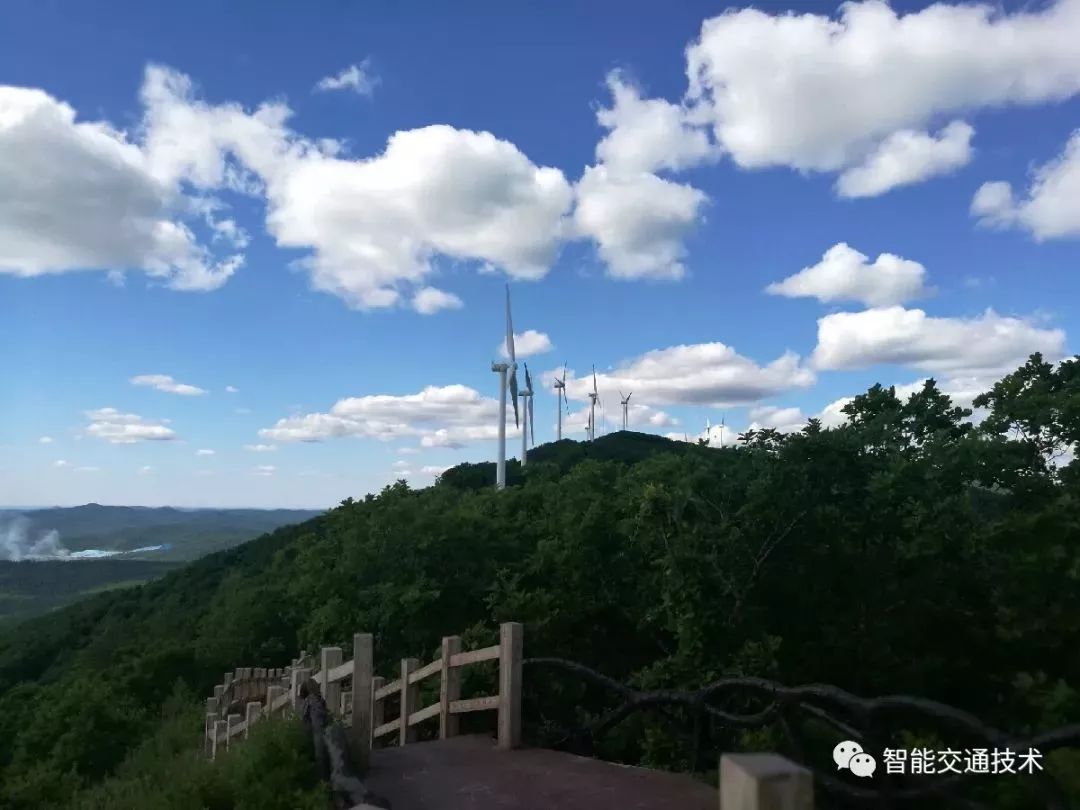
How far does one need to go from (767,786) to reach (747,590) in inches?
306

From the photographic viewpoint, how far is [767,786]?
219 cm

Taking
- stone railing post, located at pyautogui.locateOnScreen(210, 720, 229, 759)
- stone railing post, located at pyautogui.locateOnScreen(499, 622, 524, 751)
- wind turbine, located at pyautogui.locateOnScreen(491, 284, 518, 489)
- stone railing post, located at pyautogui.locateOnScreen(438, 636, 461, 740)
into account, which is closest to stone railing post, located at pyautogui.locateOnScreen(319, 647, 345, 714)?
stone railing post, located at pyautogui.locateOnScreen(438, 636, 461, 740)

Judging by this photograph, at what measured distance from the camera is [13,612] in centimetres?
13538

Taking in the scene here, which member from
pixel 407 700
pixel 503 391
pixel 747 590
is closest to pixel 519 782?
pixel 407 700

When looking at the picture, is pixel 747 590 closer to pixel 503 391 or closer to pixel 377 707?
pixel 377 707

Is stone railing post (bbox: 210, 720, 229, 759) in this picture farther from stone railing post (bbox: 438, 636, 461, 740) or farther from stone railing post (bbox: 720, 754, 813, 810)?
stone railing post (bbox: 720, 754, 813, 810)

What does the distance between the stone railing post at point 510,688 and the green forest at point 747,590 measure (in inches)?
22.8

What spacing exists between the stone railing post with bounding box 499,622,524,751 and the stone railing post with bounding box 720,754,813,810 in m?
5.63

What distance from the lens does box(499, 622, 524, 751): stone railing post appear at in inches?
305

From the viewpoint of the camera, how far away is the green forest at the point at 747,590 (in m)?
7.76

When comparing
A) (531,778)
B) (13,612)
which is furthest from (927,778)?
(13,612)

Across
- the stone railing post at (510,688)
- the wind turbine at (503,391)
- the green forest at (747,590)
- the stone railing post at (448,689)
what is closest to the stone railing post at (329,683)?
the stone railing post at (448,689)

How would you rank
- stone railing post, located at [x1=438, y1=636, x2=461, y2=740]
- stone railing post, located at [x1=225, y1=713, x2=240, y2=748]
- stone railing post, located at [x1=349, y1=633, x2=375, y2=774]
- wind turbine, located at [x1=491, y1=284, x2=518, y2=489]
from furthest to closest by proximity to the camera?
wind turbine, located at [x1=491, y1=284, x2=518, y2=489], stone railing post, located at [x1=225, y1=713, x2=240, y2=748], stone railing post, located at [x1=438, y1=636, x2=461, y2=740], stone railing post, located at [x1=349, y1=633, x2=375, y2=774]

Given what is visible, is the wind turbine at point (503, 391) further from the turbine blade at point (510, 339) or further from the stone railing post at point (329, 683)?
the stone railing post at point (329, 683)
